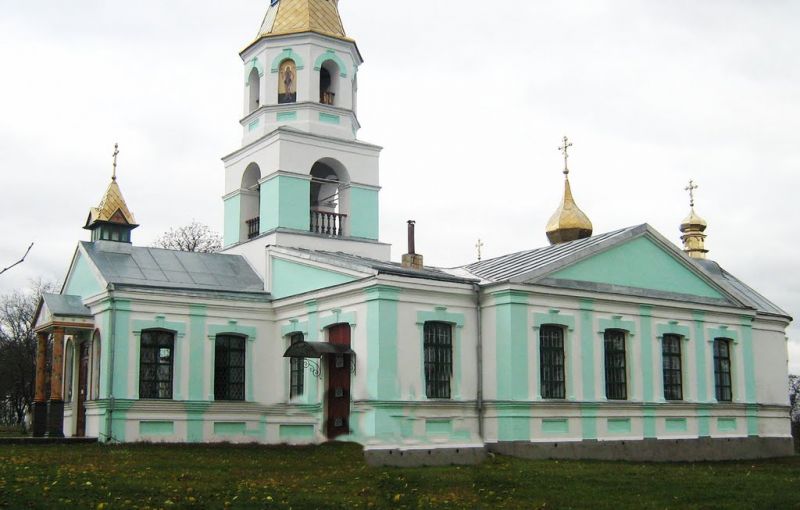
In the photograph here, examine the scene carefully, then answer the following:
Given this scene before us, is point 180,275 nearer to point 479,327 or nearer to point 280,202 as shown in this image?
point 280,202

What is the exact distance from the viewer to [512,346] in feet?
67.2

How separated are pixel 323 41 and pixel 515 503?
1659cm

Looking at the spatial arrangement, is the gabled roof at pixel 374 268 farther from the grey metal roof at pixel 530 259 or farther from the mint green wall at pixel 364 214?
the mint green wall at pixel 364 214

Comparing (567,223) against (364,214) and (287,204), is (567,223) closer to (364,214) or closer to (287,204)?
(364,214)

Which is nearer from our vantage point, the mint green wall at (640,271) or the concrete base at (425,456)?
the concrete base at (425,456)

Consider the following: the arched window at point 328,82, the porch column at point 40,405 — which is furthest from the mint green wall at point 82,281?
the arched window at point 328,82

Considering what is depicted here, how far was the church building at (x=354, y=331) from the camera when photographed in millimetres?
20328

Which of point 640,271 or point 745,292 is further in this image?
point 745,292

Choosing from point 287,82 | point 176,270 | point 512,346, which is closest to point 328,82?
point 287,82

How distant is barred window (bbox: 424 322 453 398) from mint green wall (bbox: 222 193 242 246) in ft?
26.7

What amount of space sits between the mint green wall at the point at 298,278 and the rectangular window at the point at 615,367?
21.0 ft

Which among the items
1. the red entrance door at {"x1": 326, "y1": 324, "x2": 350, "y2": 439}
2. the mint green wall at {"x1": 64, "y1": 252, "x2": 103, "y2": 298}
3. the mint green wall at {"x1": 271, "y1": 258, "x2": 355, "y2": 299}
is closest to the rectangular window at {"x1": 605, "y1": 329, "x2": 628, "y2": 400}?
the red entrance door at {"x1": 326, "y1": 324, "x2": 350, "y2": 439}

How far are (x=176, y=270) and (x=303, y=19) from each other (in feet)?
25.7

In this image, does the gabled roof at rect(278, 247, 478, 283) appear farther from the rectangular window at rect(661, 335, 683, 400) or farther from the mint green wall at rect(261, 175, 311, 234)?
the rectangular window at rect(661, 335, 683, 400)
